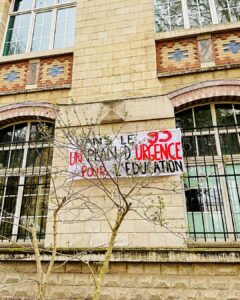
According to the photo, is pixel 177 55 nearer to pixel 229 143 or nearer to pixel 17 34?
pixel 229 143

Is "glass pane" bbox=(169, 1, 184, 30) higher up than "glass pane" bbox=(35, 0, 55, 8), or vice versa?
"glass pane" bbox=(35, 0, 55, 8)

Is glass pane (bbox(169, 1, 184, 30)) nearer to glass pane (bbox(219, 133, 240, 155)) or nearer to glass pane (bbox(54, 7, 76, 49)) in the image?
glass pane (bbox(54, 7, 76, 49))

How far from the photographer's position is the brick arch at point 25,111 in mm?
5914

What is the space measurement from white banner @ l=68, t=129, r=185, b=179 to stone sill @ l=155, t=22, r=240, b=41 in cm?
231

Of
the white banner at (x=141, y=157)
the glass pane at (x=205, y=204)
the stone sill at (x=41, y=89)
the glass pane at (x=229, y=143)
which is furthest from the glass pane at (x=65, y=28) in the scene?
the glass pane at (x=205, y=204)

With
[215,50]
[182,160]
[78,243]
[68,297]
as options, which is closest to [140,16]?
[215,50]

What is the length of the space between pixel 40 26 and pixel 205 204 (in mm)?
6059

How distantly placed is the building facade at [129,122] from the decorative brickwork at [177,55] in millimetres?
24

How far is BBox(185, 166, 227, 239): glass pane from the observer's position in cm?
466

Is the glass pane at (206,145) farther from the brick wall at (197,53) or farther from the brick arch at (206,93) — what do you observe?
the brick wall at (197,53)

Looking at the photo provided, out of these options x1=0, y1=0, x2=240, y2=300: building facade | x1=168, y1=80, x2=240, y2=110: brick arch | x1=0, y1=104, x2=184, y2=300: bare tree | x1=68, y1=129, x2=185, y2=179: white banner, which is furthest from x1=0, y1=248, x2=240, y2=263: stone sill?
x1=168, y1=80, x2=240, y2=110: brick arch

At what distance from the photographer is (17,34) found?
24.6ft

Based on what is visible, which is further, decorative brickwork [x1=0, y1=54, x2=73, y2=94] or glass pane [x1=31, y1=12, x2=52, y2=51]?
glass pane [x1=31, y1=12, x2=52, y2=51]

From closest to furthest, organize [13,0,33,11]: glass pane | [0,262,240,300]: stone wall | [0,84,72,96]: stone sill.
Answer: [0,262,240,300]: stone wall → [0,84,72,96]: stone sill → [13,0,33,11]: glass pane
